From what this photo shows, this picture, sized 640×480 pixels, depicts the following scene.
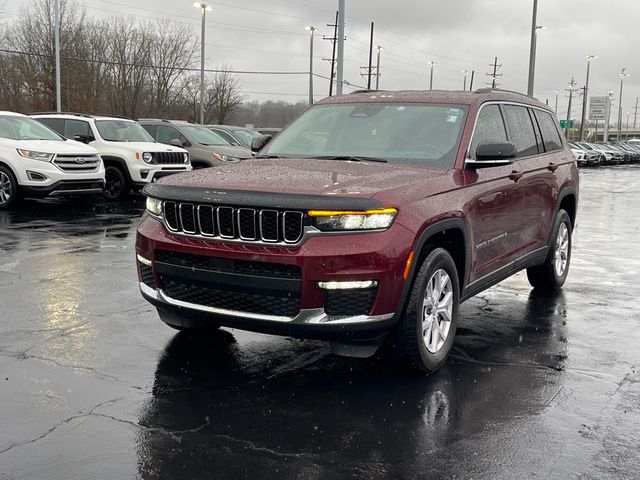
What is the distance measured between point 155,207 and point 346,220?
142cm

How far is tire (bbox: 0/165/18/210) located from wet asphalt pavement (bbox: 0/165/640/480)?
6963mm

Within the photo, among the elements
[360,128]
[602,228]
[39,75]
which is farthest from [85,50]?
[360,128]

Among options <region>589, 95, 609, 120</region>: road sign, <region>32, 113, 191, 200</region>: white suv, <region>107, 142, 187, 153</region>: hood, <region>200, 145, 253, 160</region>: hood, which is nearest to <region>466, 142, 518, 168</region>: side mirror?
<region>32, 113, 191, 200</region>: white suv

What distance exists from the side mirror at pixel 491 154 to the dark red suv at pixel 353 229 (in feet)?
0.03

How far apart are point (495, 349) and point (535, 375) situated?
2.00 feet

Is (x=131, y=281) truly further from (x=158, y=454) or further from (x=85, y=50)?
(x=85, y=50)

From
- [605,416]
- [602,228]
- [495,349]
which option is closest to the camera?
[605,416]

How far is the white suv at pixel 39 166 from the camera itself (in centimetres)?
1329

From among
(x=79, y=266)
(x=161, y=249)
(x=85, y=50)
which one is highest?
(x=85, y=50)

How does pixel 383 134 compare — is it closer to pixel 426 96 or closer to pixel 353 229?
pixel 426 96

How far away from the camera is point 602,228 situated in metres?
13.4

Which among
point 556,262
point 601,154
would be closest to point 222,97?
point 601,154

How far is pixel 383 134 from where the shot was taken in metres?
5.57

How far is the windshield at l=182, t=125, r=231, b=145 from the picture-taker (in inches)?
743
